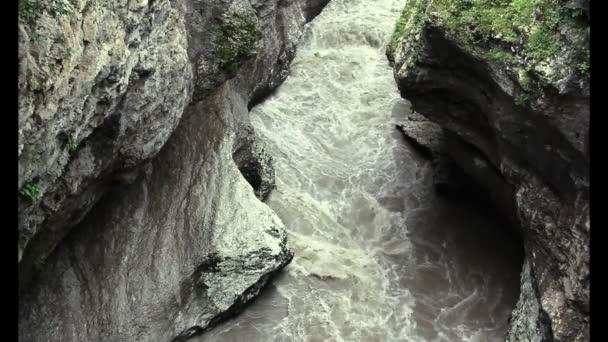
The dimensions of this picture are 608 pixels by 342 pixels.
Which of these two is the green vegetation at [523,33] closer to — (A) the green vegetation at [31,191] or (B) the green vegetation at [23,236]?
(A) the green vegetation at [31,191]

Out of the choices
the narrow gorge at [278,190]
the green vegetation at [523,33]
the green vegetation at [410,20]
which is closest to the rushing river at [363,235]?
the narrow gorge at [278,190]

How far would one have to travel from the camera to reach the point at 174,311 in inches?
375

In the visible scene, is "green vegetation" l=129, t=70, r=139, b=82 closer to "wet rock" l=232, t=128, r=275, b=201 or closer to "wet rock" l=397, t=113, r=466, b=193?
"wet rock" l=232, t=128, r=275, b=201

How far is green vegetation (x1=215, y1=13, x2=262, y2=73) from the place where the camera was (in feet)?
33.1

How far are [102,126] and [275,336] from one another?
204 inches

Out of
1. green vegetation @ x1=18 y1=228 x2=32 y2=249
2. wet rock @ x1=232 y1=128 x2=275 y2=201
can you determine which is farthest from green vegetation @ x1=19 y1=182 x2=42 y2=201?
wet rock @ x1=232 y1=128 x2=275 y2=201

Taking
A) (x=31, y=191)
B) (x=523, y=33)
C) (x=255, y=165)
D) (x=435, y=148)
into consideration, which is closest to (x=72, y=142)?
(x=31, y=191)

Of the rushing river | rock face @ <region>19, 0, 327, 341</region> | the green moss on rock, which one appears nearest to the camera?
rock face @ <region>19, 0, 327, 341</region>

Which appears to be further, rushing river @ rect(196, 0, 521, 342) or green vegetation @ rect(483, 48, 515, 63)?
rushing river @ rect(196, 0, 521, 342)

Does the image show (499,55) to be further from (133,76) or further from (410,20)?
(133,76)

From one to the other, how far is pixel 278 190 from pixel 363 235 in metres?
2.54

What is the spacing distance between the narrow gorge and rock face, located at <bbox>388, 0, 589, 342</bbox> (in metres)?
0.04
